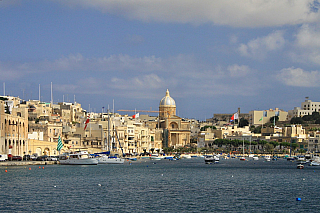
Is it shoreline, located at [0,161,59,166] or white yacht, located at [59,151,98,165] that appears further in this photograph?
white yacht, located at [59,151,98,165]

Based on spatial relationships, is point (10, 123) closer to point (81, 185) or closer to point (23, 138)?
point (23, 138)

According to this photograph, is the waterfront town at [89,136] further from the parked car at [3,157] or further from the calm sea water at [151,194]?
the calm sea water at [151,194]

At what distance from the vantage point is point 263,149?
180625 mm

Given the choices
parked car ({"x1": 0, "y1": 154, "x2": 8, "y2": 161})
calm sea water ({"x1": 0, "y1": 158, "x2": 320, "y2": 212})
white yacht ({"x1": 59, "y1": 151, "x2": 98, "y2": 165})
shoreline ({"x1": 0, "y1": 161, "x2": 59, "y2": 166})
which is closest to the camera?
calm sea water ({"x1": 0, "y1": 158, "x2": 320, "y2": 212})

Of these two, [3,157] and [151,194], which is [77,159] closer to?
[3,157]

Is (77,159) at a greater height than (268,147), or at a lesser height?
lesser

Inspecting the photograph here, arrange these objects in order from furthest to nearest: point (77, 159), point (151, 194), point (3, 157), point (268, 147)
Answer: point (268, 147), point (77, 159), point (3, 157), point (151, 194)

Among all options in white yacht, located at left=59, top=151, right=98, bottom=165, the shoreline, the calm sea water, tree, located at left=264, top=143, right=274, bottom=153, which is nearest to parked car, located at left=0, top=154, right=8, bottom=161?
the shoreline

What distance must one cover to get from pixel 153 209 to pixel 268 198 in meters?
10.6

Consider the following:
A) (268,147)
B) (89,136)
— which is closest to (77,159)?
(89,136)

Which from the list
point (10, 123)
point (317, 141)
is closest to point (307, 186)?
point (10, 123)

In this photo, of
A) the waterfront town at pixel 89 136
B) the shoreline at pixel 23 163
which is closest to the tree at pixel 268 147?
the waterfront town at pixel 89 136

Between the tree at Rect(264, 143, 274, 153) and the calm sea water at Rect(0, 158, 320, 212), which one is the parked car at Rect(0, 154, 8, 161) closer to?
the calm sea water at Rect(0, 158, 320, 212)

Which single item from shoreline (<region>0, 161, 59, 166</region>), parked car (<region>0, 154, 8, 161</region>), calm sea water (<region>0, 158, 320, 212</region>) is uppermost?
parked car (<region>0, 154, 8, 161</region>)
